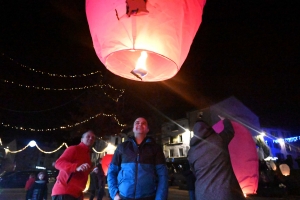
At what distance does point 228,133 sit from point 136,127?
1.19 metres

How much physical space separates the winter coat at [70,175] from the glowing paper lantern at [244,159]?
218 centimetres

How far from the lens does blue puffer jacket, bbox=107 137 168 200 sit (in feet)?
8.03

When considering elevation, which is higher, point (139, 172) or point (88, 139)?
point (88, 139)

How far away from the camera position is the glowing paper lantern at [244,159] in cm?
241

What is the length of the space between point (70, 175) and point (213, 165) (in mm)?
2004

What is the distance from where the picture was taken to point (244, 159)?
2.46 metres

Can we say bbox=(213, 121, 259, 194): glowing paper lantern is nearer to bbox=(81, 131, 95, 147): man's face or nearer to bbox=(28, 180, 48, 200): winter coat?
bbox=(81, 131, 95, 147): man's face

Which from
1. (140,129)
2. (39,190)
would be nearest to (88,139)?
(140,129)

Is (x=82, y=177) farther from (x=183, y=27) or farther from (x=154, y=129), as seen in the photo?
(x=154, y=129)

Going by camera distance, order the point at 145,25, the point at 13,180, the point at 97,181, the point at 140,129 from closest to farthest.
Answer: the point at 145,25 → the point at 140,129 → the point at 97,181 → the point at 13,180

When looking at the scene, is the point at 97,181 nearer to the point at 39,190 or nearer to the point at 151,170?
the point at 39,190

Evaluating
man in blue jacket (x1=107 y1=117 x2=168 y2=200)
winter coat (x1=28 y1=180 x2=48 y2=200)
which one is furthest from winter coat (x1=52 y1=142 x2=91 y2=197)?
winter coat (x1=28 y1=180 x2=48 y2=200)

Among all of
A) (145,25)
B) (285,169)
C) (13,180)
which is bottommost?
(13,180)

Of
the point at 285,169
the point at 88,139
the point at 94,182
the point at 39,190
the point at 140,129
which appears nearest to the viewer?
the point at 140,129
